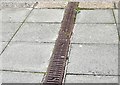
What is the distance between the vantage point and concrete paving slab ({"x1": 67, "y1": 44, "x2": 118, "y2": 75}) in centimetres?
406

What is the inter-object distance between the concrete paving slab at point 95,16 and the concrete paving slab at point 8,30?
1.34m

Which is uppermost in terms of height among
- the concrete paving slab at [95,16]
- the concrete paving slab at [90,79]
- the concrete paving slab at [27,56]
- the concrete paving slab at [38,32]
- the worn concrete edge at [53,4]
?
the worn concrete edge at [53,4]

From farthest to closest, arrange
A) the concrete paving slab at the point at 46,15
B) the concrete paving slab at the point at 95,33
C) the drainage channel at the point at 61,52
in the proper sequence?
the concrete paving slab at the point at 46,15, the concrete paving slab at the point at 95,33, the drainage channel at the point at 61,52

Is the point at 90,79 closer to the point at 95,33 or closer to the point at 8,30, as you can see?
the point at 95,33

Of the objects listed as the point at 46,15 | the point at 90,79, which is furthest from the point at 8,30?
the point at 90,79

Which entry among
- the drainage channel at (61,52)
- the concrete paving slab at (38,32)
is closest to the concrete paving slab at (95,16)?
the drainage channel at (61,52)

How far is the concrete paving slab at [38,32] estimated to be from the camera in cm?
507

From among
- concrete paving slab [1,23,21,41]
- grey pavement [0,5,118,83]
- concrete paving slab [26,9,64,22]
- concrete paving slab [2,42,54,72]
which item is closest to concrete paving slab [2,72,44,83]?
grey pavement [0,5,118,83]

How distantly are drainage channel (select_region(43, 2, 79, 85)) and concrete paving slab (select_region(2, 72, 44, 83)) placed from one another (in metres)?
0.13

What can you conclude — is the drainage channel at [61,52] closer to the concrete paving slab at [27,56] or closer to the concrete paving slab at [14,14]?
the concrete paving slab at [27,56]

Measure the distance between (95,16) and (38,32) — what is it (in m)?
1.41

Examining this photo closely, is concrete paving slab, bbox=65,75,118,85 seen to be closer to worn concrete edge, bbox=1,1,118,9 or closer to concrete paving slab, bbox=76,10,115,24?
concrete paving slab, bbox=76,10,115,24

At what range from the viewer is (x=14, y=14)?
6.18 metres

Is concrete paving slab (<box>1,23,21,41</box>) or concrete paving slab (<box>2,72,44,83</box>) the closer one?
concrete paving slab (<box>2,72,44,83</box>)
